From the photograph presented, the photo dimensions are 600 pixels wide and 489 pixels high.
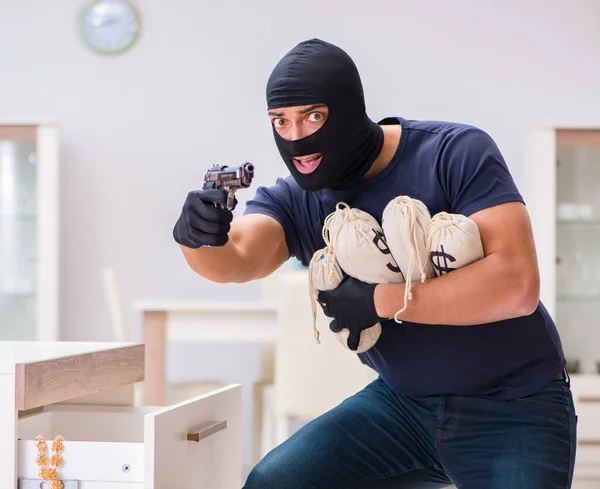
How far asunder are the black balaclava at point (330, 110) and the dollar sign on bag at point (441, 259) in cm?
24

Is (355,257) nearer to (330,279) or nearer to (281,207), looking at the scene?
(330,279)

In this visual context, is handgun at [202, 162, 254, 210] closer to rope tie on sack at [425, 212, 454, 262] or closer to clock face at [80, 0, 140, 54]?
rope tie on sack at [425, 212, 454, 262]

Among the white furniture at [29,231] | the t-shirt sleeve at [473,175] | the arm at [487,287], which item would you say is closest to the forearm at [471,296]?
the arm at [487,287]

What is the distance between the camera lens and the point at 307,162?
1.47 metres

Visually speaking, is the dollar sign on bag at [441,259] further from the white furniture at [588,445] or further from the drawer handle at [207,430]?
the white furniture at [588,445]

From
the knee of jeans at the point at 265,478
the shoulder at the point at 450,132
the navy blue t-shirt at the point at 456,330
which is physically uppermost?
the shoulder at the point at 450,132

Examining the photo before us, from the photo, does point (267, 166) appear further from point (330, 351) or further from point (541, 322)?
point (541, 322)

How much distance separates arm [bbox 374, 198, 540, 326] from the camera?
1300 millimetres

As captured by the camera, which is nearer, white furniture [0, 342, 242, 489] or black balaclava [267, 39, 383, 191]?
white furniture [0, 342, 242, 489]

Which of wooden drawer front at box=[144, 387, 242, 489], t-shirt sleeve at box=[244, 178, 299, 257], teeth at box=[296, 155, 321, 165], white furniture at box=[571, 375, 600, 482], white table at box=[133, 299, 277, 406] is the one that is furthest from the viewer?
white furniture at box=[571, 375, 600, 482]

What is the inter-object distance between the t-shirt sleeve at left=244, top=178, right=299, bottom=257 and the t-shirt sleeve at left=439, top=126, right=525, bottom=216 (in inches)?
12.2

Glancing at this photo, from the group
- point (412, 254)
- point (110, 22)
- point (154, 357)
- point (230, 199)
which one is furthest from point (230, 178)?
point (110, 22)

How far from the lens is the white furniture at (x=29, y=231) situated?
12.0ft

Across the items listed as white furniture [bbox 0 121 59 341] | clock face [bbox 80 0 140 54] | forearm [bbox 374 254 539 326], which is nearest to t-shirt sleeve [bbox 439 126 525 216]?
forearm [bbox 374 254 539 326]
